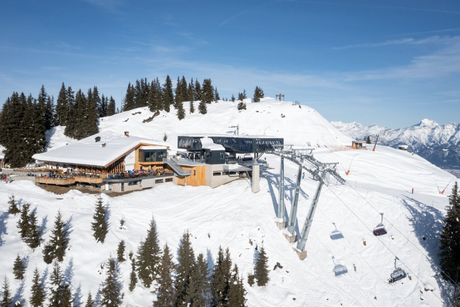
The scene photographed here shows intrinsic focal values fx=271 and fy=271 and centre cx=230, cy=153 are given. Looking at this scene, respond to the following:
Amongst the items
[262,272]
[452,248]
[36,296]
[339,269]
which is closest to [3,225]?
[36,296]

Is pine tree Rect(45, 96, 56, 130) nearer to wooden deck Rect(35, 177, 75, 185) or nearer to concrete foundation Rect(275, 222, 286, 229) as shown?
wooden deck Rect(35, 177, 75, 185)

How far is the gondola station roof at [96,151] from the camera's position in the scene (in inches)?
1330

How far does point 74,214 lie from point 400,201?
36206mm

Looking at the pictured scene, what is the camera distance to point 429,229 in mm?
28672

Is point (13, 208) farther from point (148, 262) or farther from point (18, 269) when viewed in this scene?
point (148, 262)

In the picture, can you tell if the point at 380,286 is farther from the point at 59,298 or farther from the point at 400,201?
the point at 59,298

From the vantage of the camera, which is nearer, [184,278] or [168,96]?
[184,278]

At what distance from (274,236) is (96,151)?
25605mm

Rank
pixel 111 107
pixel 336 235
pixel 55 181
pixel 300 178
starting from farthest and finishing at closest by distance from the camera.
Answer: pixel 111 107
pixel 55 181
pixel 336 235
pixel 300 178

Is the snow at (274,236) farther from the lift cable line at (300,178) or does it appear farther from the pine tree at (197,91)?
the pine tree at (197,91)

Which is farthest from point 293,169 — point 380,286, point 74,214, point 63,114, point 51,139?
point 63,114

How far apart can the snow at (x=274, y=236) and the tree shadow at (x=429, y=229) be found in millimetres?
98

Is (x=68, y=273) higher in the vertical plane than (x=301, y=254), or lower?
higher

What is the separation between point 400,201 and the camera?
3253cm
